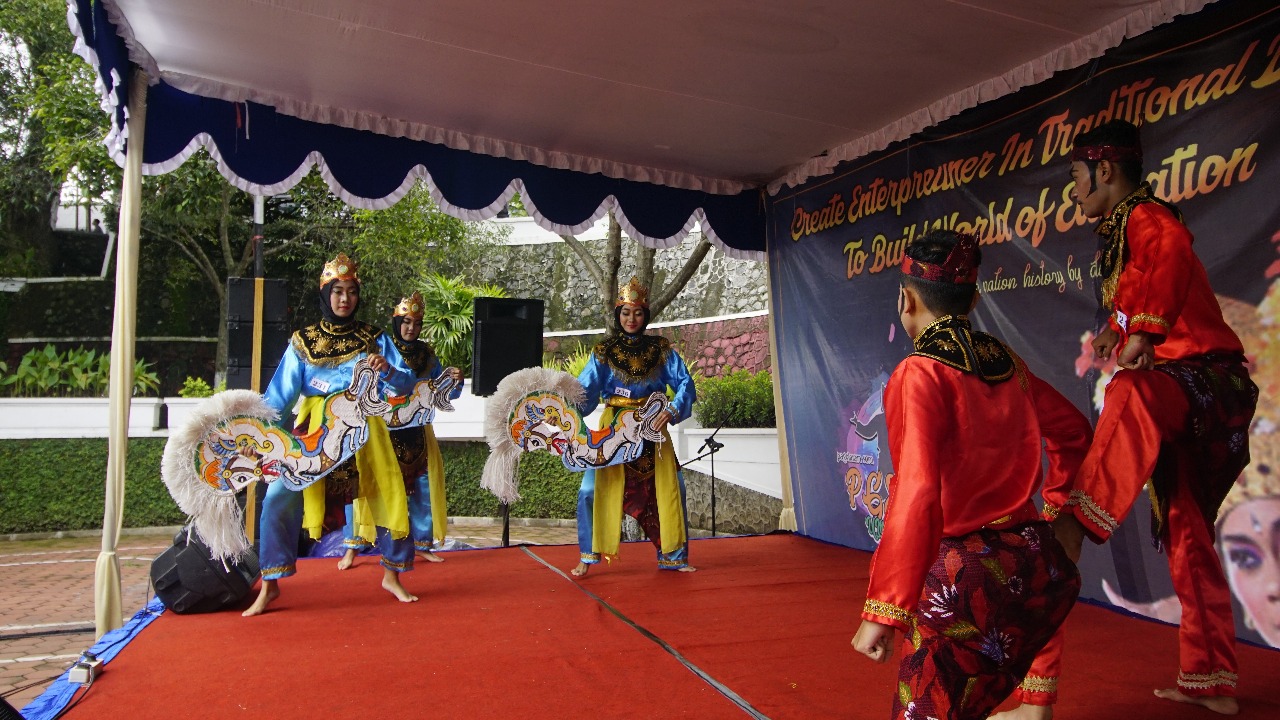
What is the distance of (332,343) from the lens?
14.6ft

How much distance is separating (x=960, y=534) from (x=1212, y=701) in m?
1.41

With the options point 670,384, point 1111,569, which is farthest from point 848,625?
point 670,384

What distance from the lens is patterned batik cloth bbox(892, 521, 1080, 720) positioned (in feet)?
5.62

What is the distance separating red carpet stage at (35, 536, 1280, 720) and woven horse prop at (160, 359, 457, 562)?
50 cm

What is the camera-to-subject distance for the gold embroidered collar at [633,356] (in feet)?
17.1

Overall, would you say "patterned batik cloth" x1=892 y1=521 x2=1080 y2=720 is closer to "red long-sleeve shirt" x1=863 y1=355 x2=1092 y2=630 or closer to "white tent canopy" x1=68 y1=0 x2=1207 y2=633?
"red long-sleeve shirt" x1=863 y1=355 x2=1092 y2=630

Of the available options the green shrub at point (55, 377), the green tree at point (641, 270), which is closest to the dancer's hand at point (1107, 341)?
the green tree at point (641, 270)

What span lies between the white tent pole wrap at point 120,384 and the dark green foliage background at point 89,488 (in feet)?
21.6

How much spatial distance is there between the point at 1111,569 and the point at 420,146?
4.50m

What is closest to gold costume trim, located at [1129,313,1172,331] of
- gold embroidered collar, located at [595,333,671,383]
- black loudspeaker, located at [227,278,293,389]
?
gold embroidered collar, located at [595,333,671,383]

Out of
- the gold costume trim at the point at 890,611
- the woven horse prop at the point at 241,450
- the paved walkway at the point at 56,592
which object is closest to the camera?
the gold costume trim at the point at 890,611

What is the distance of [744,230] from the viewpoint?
268 inches

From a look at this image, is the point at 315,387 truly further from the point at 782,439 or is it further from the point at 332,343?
the point at 782,439

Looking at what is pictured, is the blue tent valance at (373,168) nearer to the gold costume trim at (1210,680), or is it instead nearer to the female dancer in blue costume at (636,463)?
the female dancer in blue costume at (636,463)
